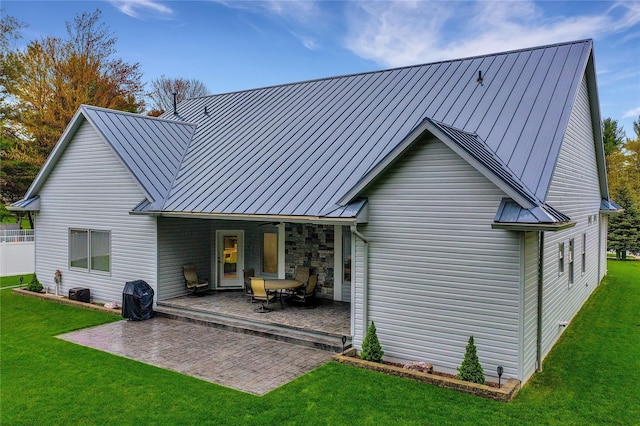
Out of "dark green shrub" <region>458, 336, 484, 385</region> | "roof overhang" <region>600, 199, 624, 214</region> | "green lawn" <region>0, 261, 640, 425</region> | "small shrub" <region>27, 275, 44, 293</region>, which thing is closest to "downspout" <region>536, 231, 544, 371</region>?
"green lawn" <region>0, 261, 640, 425</region>

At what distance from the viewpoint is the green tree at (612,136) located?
40.2 meters

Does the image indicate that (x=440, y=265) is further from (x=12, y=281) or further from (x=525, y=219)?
(x=12, y=281)

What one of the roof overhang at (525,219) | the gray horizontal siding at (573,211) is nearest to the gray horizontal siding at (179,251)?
the roof overhang at (525,219)

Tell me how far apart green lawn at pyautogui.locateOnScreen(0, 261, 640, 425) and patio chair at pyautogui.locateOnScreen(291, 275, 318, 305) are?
3804mm

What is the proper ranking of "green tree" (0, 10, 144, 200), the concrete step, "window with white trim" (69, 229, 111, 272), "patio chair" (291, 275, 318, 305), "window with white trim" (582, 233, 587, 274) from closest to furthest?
the concrete step → "patio chair" (291, 275, 318, 305) → "window with white trim" (582, 233, 587, 274) → "window with white trim" (69, 229, 111, 272) → "green tree" (0, 10, 144, 200)

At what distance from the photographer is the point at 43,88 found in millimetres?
27031

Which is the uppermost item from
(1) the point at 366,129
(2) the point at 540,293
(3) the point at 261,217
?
(1) the point at 366,129

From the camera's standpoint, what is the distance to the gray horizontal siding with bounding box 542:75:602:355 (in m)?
9.64

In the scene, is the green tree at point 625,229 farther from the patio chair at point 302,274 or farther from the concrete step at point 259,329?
the concrete step at point 259,329

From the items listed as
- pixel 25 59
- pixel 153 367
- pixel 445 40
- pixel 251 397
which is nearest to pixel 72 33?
pixel 25 59

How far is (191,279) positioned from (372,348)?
7098 millimetres

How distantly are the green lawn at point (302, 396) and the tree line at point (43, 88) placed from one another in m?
20.4

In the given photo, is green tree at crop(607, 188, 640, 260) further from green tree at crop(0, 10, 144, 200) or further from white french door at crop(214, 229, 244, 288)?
green tree at crop(0, 10, 144, 200)

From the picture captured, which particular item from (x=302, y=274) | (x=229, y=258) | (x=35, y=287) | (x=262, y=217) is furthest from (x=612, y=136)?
(x=35, y=287)
